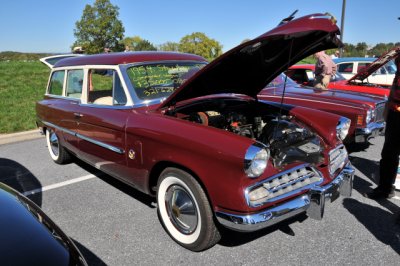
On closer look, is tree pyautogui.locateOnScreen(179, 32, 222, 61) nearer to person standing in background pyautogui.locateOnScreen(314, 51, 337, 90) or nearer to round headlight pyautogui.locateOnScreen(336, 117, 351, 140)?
person standing in background pyautogui.locateOnScreen(314, 51, 337, 90)

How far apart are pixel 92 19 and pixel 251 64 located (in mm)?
45833

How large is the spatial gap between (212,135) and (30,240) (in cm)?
137

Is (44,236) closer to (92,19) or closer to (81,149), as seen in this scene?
(81,149)

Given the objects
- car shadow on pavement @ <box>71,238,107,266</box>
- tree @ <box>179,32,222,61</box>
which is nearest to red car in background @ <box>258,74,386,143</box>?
car shadow on pavement @ <box>71,238,107,266</box>

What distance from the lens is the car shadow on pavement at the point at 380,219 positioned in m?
2.92

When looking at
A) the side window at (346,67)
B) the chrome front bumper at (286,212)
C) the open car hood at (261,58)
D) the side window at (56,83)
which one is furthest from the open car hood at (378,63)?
the side window at (56,83)

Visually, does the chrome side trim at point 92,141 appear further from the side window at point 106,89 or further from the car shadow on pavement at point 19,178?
the car shadow on pavement at point 19,178

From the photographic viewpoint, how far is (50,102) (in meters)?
4.78

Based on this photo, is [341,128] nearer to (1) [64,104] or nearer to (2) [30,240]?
(2) [30,240]

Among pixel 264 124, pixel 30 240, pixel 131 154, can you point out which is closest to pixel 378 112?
pixel 264 124

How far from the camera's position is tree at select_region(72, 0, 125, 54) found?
4384 cm

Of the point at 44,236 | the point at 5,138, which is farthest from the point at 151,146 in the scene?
the point at 5,138

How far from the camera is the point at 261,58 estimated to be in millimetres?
3268

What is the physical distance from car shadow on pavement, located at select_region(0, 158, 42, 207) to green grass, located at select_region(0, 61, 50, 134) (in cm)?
249
